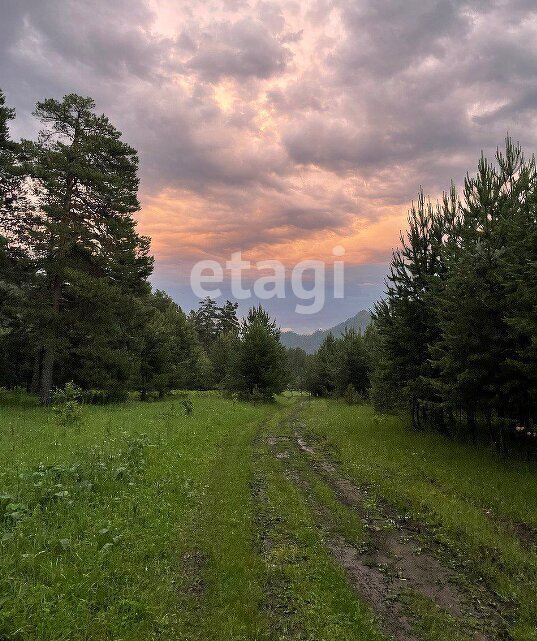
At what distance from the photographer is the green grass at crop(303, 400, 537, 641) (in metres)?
6.79

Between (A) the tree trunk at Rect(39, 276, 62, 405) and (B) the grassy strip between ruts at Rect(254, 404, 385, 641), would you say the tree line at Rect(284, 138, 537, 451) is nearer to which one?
(B) the grassy strip between ruts at Rect(254, 404, 385, 641)

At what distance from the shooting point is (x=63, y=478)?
10109mm

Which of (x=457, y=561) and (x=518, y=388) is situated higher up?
(x=518, y=388)

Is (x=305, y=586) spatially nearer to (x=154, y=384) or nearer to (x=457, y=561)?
(x=457, y=561)

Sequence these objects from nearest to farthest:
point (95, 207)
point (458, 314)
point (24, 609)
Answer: point (24, 609)
point (458, 314)
point (95, 207)

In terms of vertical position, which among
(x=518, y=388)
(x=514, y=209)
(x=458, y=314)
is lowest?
(x=518, y=388)

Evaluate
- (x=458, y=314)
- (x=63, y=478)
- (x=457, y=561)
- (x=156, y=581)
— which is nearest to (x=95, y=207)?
(x=63, y=478)

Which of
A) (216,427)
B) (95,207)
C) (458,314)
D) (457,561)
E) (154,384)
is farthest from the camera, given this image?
(154,384)

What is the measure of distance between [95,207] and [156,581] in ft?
87.3

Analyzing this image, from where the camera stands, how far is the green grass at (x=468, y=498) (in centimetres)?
679

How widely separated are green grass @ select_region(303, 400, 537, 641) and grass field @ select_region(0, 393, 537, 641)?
5 centimetres

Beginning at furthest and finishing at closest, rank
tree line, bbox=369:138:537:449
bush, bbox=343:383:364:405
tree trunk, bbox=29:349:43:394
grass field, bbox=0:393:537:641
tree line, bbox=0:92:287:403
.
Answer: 1. bush, bbox=343:383:364:405
2. tree trunk, bbox=29:349:43:394
3. tree line, bbox=0:92:287:403
4. tree line, bbox=369:138:537:449
5. grass field, bbox=0:393:537:641

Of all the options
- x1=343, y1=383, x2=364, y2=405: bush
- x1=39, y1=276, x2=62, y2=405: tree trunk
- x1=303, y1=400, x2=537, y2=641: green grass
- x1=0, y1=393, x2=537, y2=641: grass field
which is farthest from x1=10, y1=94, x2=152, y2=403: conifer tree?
x1=343, y1=383, x2=364, y2=405: bush

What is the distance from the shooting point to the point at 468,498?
1095 cm
